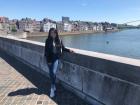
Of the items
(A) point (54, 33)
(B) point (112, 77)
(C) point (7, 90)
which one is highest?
(A) point (54, 33)

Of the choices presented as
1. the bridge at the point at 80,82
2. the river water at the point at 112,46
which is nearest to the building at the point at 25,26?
the river water at the point at 112,46

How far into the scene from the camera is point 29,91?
251 inches

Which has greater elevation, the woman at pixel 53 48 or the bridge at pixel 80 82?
the woman at pixel 53 48

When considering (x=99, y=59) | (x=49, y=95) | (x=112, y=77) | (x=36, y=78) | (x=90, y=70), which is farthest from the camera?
(x=36, y=78)

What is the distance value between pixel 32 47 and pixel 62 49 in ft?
9.72

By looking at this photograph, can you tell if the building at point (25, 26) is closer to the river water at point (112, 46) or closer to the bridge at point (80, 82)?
the river water at point (112, 46)

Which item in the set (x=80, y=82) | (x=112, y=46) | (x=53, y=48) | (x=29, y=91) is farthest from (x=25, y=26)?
(x=80, y=82)

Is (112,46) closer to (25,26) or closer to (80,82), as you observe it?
(80,82)

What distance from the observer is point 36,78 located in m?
7.80

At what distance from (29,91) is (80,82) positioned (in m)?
1.40

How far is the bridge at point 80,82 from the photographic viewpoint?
14.4 ft

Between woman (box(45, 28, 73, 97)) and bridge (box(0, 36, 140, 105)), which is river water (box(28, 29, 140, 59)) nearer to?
bridge (box(0, 36, 140, 105))

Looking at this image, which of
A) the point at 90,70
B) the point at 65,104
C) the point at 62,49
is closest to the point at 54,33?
the point at 62,49

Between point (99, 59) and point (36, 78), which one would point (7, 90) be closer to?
point (36, 78)
